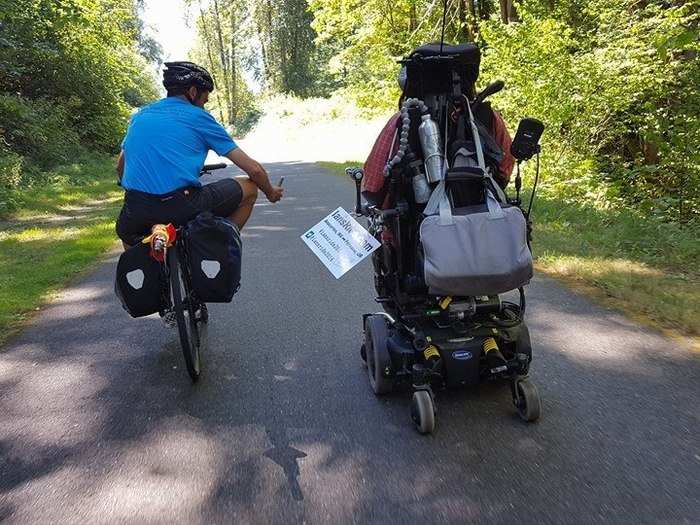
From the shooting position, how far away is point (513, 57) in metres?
11.5

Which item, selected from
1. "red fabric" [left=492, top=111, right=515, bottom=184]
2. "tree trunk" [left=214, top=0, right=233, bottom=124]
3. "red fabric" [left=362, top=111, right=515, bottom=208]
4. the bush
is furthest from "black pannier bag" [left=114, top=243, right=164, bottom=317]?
"tree trunk" [left=214, top=0, right=233, bottom=124]

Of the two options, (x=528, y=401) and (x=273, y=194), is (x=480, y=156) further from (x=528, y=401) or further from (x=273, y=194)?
(x=273, y=194)

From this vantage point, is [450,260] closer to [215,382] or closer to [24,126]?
[215,382]

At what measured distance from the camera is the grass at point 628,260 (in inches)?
193

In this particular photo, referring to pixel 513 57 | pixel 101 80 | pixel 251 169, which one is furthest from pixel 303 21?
pixel 251 169

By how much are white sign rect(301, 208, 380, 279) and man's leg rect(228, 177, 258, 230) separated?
3.53 feet

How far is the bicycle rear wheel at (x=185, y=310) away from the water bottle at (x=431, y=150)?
1796 millimetres

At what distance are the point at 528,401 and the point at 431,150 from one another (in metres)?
1.47

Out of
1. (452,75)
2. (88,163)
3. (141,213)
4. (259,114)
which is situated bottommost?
(259,114)

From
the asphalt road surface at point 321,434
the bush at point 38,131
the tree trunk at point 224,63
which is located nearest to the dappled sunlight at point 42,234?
the asphalt road surface at point 321,434

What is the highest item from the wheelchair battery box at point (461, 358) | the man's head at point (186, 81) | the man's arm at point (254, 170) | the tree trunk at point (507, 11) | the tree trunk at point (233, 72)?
the tree trunk at point (507, 11)

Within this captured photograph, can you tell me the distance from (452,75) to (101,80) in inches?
846

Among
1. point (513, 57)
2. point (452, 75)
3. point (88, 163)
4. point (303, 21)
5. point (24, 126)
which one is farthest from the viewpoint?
point (303, 21)

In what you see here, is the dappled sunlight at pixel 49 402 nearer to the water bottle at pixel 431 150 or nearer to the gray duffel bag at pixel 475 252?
the gray duffel bag at pixel 475 252
